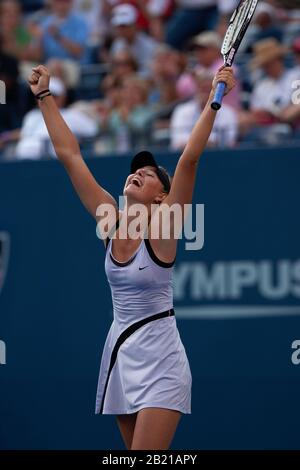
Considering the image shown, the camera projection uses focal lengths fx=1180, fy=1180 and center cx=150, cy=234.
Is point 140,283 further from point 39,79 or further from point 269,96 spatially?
point 269,96

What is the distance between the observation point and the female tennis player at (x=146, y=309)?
5539 millimetres

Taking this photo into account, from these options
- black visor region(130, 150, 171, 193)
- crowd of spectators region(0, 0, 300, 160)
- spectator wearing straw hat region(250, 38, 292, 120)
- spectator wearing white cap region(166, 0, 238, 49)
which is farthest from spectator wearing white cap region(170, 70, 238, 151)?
black visor region(130, 150, 171, 193)

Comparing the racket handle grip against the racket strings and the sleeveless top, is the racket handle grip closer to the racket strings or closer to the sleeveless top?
the racket strings

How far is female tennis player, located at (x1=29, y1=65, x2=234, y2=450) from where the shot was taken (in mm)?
5539

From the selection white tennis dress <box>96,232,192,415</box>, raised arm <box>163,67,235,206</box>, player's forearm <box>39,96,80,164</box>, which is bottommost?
white tennis dress <box>96,232,192,415</box>

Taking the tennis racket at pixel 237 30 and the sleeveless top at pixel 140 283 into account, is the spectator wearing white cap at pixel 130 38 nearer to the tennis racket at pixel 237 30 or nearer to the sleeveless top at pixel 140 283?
the tennis racket at pixel 237 30

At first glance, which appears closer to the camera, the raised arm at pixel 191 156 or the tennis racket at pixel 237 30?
the raised arm at pixel 191 156

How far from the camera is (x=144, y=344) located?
572 centimetres

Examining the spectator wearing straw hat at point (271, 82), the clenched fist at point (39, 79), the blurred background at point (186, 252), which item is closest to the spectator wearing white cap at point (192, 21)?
the blurred background at point (186, 252)

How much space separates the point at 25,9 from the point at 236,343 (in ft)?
19.7

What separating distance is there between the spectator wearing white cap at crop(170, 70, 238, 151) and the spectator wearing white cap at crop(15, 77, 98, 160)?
727mm

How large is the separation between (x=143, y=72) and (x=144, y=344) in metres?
5.06

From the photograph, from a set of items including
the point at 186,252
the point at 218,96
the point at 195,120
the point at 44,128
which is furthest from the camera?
the point at 44,128

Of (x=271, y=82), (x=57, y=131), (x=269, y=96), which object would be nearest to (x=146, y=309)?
(x=57, y=131)
